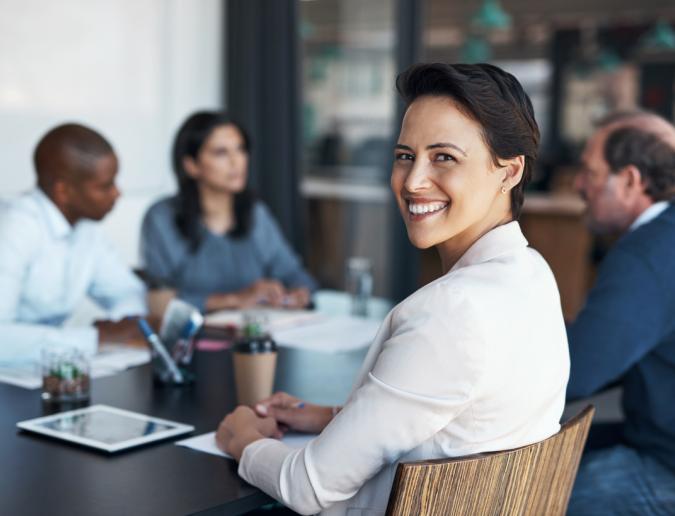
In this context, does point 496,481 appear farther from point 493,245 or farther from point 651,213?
point 651,213

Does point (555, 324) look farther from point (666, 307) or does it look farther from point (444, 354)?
point (666, 307)

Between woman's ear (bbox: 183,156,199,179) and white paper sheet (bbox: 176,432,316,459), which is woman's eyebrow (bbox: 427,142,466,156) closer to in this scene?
white paper sheet (bbox: 176,432,316,459)

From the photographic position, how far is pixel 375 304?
3.25 meters

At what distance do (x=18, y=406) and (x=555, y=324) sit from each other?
42.3 inches

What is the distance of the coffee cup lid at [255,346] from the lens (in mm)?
1905

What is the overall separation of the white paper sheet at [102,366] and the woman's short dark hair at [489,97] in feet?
3.63

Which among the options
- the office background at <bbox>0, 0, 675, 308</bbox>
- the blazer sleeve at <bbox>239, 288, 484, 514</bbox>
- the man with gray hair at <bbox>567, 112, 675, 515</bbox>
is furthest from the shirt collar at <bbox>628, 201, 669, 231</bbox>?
the office background at <bbox>0, 0, 675, 308</bbox>

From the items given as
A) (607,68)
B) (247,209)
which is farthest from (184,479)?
(607,68)

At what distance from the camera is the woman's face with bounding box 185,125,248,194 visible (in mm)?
3438

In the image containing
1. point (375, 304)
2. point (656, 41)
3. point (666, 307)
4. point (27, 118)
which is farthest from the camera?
point (656, 41)

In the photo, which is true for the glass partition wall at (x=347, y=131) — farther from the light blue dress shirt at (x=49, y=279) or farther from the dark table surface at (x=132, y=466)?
the dark table surface at (x=132, y=466)

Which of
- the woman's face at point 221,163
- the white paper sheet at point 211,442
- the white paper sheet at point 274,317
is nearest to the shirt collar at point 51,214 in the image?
the white paper sheet at point 274,317

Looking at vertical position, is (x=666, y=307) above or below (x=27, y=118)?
below

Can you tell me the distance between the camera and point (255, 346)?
75.2 inches
